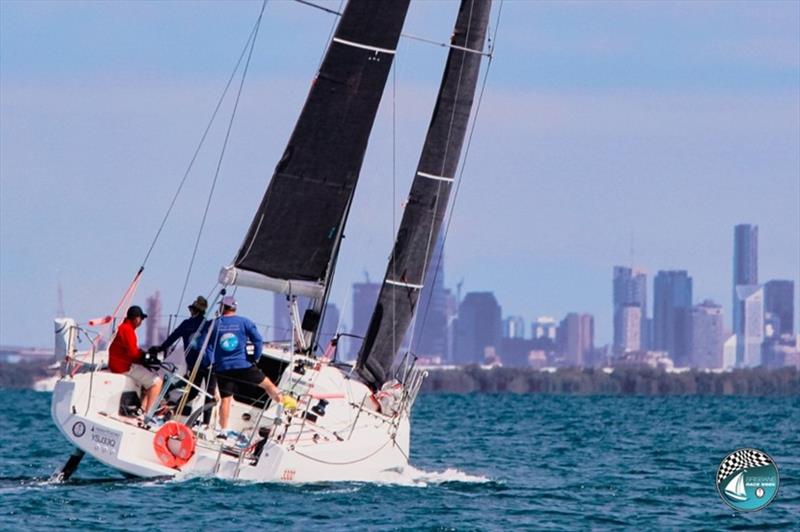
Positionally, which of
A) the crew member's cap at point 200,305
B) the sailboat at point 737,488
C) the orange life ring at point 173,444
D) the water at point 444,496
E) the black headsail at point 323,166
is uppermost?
the black headsail at point 323,166

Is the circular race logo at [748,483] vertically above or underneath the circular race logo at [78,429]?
underneath

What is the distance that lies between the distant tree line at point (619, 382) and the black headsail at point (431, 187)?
97.9 m

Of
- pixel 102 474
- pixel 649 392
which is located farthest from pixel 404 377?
pixel 649 392

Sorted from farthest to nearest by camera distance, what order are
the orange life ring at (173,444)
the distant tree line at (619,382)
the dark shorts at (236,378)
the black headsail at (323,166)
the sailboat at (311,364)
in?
the distant tree line at (619,382)
the black headsail at (323,166)
the dark shorts at (236,378)
the sailboat at (311,364)
the orange life ring at (173,444)

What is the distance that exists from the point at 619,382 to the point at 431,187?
10514 cm

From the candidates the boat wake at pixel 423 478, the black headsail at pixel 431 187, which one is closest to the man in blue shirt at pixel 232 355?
the boat wake at pixel 423 478

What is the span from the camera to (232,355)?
Result: 18.6 m

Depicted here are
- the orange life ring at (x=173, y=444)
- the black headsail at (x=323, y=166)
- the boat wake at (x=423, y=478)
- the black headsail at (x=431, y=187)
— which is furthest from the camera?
the black headsail at (x=431, y=187)

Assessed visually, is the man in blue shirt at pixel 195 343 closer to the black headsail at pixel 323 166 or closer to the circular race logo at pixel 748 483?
the black headsail at pixel 323 166

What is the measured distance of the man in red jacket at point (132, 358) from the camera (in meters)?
18.5

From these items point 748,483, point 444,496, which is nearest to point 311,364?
point 444,496

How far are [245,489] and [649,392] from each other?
107451 millimetres

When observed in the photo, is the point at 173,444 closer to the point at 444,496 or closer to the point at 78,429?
the point at 78,429

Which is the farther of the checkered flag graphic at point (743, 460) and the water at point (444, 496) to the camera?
the checkered flag graphic at point (743, 460)
